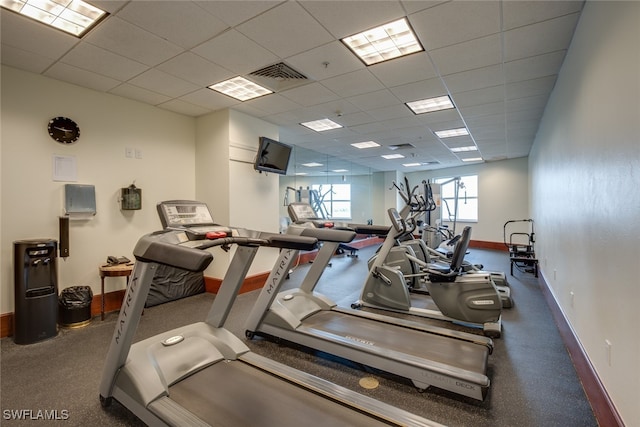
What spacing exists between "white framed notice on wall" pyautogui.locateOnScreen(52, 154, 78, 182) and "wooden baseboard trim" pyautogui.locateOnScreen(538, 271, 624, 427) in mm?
5181

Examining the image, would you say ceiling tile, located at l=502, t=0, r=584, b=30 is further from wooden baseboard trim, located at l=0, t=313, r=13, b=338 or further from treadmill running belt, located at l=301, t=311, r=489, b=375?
wooden baseboard trim, located at l=0, t=313, r=13, b=338

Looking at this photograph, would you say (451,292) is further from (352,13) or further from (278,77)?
(278,77)

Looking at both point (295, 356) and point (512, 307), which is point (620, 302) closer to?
point (295, 356)

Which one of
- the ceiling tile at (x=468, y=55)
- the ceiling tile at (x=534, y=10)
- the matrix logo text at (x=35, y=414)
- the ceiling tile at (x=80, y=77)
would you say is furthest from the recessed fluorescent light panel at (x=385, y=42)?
the matrix logo text at (x=35, y=414)

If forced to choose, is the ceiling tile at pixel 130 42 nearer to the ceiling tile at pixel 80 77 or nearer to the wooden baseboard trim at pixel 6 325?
the ceiling tile at pixel 80 77

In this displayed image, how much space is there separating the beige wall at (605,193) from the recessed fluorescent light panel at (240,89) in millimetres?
3228

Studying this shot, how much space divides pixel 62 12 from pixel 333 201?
24.0 ft

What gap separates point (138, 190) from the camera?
164 inches

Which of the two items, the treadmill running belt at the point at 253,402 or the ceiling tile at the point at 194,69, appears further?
the ceiling tile at the point at 194,69

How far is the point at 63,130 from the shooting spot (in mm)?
3523

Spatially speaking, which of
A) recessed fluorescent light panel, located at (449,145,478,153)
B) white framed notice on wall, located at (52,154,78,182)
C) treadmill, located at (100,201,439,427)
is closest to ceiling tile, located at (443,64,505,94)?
treadmill, located at (100,201,439,427)

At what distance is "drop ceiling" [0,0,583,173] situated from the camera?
2332 mm

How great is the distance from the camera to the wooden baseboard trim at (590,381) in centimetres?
168

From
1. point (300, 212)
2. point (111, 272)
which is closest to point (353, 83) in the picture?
point (300, 212)
